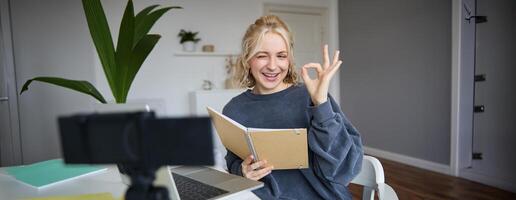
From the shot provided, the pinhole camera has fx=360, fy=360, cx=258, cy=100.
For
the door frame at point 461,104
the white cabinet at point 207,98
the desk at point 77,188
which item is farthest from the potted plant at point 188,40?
the desk at point 77,188

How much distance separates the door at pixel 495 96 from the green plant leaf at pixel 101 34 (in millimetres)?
2912

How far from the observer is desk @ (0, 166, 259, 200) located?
87 cm

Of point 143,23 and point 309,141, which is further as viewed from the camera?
point 143,23

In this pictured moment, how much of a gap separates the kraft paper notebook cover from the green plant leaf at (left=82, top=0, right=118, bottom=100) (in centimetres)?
122

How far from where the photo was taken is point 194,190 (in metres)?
0.87

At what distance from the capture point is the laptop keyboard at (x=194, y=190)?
32.6 inches

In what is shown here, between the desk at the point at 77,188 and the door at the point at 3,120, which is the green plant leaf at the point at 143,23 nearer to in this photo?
the desk at the point at 77,188

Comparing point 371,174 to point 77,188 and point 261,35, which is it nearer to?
point 261,35

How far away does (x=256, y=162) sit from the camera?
1.04m

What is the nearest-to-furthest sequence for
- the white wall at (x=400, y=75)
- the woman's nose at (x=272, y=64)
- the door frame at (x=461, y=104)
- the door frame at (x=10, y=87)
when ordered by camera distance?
1. the woman's nose at (x=272, y=64)
2. the door frame at (x=10, y=87)
3. the door frame at (x=461, y=104)
4. the white wall at (x=400, y=75)

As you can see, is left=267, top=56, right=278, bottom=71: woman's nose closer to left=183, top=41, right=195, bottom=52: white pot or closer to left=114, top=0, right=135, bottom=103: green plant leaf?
left=114, top=0, right=135, bottom=103: green plant leaf

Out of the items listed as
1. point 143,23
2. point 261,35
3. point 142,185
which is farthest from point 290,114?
point 143,23

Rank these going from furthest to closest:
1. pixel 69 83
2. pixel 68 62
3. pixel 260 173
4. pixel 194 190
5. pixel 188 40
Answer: pixel 188 40
pixel 68 62
pixel 69 83
pixel 260 173
pixel 194 190

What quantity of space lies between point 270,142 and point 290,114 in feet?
0.81
